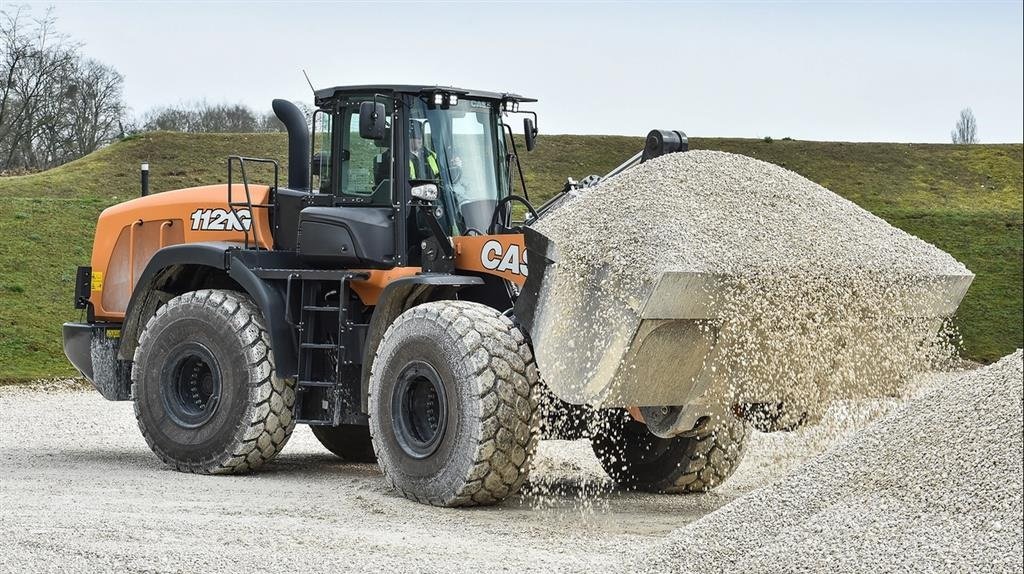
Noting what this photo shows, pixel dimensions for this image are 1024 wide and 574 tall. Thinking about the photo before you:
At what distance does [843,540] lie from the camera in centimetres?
586

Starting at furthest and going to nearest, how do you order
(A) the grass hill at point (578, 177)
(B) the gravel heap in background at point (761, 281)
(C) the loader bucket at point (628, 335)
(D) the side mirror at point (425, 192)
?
(A) the grass hill at point (578, 177)
(D) the side mirror at point (425, 192)
(B) the gravel heap in background at point (761, 281)
(C) the loader bucket at point (628, 335)

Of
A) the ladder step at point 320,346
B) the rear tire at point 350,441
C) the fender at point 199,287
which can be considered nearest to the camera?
the ladder step at point 320,346

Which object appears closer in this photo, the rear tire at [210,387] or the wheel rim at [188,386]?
the rear tire at [210,387]

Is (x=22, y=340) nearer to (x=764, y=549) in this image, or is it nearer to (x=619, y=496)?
(x=619, y=496)

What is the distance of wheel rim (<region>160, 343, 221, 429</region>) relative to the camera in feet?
31.4

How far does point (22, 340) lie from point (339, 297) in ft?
38.6

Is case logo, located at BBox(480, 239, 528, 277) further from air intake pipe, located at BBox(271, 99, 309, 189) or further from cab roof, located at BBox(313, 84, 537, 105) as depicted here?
air intake pipe, located at BBox(271, 99, 309, 189)

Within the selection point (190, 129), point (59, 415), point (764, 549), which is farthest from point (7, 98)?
point (764, 549)

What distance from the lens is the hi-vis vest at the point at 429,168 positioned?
8.80 metres

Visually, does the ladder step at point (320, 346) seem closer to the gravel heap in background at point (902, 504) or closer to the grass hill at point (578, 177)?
the gravel heap in background at point (902, 504)

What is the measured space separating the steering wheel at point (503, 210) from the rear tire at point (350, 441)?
8.75ft

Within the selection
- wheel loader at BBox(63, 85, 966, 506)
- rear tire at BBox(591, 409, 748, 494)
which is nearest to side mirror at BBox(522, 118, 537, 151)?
wheel loader at BBox(63, 85, 966, 506)

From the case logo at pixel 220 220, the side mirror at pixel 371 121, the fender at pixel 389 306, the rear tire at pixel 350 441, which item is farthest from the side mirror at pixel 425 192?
the rear tire at pixel 350 441

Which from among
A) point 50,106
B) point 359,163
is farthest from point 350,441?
point 50,106
